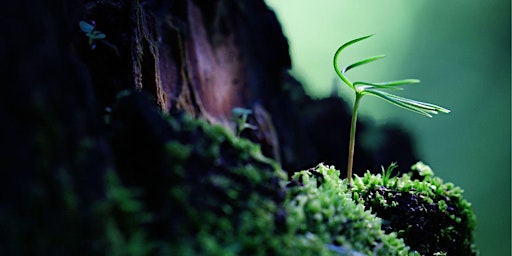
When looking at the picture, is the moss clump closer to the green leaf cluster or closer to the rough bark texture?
the rough bark texture

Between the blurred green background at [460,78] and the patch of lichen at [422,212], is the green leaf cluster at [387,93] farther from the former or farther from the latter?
the blurred green background at [460,78]

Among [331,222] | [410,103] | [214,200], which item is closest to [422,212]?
[410,103]

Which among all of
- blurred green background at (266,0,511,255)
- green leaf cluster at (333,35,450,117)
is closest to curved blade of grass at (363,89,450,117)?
green leaf cluster at (333,35,450,117)

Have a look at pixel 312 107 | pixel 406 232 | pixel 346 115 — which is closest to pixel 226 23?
pixel 312 107

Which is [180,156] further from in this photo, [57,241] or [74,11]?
[74,11]

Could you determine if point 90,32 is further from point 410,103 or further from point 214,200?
point 410,103

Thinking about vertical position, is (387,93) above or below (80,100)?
above
